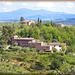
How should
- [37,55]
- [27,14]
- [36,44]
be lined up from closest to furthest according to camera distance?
[27,14] → [37,55] → [36,44]

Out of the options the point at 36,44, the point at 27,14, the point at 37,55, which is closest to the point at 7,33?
the point at 36,44

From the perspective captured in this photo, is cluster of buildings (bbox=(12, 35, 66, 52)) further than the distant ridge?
Yes

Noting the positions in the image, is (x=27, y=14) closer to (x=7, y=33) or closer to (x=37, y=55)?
(x=37, y=55)

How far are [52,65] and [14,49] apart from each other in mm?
2186

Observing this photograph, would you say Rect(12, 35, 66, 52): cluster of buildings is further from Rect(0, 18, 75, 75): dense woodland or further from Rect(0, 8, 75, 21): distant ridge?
Rect(0, 8, 75, 21): distant ridge

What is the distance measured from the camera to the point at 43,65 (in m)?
4.67

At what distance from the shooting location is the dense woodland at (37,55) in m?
4.44

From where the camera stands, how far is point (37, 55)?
5.69 metres

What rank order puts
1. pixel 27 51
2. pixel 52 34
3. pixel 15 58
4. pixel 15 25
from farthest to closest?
pixel 15 25
pixel 52 34
pixel 27 51
pixel 15 58

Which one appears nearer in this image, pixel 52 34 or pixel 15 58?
pixel 15 58

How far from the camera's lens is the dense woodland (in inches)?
175

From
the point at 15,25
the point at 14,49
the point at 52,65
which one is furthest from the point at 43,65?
the point at 15,25

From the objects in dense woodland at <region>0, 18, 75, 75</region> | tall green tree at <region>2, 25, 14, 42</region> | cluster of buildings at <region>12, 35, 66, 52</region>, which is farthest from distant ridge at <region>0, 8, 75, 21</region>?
tall green tree at <region>2, 25, 14, 42</region>

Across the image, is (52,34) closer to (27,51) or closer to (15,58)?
→ (27,51)
